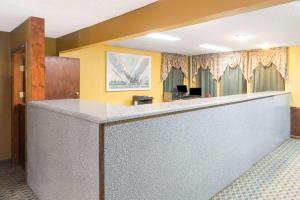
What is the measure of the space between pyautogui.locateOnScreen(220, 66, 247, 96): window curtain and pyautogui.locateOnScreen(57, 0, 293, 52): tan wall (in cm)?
475

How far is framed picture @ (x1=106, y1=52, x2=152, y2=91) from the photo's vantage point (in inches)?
222

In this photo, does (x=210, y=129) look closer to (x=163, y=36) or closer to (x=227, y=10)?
(x=227, y=10)

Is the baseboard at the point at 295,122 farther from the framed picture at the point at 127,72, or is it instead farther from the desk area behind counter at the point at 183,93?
the framed picture at the point at 127,72

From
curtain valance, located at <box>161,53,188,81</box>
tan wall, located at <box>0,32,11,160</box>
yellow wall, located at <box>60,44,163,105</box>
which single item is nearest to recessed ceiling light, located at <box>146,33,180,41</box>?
yellow wall, located at <box>60,44,163,105</box>

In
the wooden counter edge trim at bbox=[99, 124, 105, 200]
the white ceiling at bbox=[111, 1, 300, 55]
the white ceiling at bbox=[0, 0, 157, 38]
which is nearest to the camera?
the wooden counter edge trim at bbox=[99, 124, 105, 200]

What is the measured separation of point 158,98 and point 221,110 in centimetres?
438

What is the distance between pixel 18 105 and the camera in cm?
378

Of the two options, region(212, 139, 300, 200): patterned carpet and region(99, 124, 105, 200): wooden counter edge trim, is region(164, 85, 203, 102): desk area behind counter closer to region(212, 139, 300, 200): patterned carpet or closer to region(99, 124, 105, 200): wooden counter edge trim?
region(212, 139, 300, 200): patterned carpet

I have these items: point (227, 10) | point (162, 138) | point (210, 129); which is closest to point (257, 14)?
point (227, 10)

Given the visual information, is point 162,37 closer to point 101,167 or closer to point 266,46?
point 266,46

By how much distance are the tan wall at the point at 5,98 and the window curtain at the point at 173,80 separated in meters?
4.28

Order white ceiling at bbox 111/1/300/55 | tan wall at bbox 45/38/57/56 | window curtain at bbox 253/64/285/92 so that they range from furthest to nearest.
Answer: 1. window curtain at bbox 253/64/285/92
2. tan wall at bbox 45/38/57/56
3. white ceiling at bbox 111/1/300/55

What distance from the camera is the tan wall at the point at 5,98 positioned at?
3.89 meters

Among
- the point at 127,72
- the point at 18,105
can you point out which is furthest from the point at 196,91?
the point at 18,105
